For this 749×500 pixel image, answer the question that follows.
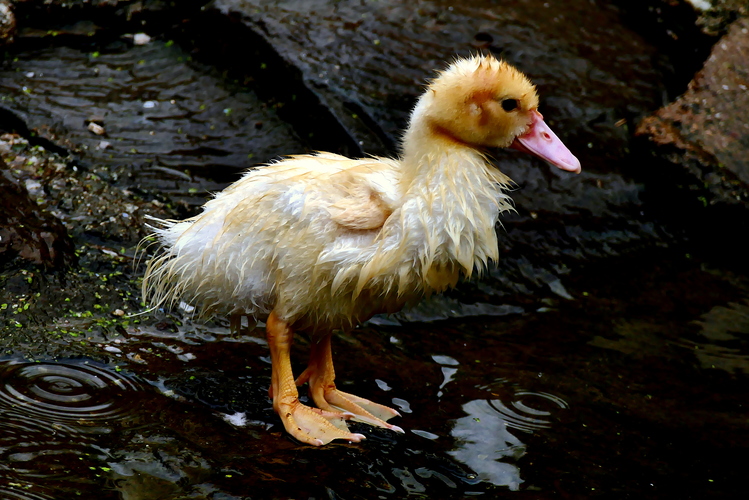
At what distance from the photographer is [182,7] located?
687 centimetres

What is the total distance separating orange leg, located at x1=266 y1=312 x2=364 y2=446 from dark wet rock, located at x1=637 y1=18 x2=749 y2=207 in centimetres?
358

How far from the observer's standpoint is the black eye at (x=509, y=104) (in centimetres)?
349

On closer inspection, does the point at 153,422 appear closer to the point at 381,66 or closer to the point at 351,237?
the point at 351,237

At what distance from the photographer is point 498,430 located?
383cm

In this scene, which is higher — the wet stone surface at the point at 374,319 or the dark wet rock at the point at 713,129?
the dark wet rock at the point at 713,129

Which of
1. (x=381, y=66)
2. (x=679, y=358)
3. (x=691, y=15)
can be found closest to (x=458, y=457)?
(x=679, y=358)

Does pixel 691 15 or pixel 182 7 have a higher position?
pixel 691 15

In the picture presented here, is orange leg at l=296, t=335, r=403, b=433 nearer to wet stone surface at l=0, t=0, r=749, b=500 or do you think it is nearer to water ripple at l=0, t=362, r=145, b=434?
wet stone surface at l=0, t=0, r=749, b=500

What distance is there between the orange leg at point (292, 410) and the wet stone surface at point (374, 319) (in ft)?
0.33

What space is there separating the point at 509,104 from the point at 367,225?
2.79 ft

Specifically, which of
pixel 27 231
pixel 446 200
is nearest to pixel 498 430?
pixel 446 200

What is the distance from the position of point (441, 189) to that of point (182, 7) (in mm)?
4458

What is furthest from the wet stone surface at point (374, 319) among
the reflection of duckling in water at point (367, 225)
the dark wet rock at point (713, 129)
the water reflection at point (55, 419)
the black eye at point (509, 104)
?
the black eye at point (509, 104)

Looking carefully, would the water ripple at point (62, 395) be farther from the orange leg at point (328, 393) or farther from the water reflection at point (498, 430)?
the water reflection at point (498, 430)
